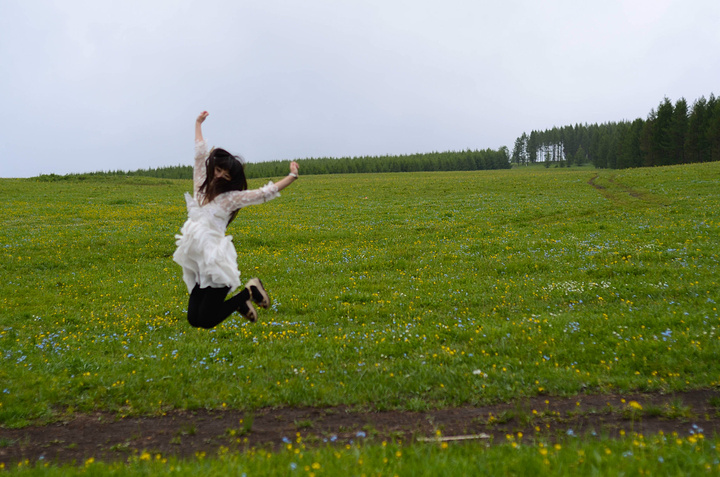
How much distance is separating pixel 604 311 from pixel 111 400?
1009 cm

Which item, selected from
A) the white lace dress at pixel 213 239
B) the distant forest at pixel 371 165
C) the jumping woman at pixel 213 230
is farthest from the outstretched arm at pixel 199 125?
the distant forest at pixel 371 165

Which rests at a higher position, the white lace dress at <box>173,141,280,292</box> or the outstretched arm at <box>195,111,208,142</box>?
the outstretched arm at <box>195,111,208,142</box>

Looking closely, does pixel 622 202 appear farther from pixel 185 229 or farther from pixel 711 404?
pixel 185 229

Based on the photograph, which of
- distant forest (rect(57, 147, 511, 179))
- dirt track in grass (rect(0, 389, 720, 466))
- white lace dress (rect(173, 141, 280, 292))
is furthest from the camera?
distant forest (rect(57, 147, 511, 179))

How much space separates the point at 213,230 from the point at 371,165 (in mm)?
150691

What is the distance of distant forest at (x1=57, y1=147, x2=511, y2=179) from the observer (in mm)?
145500

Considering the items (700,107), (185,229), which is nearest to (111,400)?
(185,229)

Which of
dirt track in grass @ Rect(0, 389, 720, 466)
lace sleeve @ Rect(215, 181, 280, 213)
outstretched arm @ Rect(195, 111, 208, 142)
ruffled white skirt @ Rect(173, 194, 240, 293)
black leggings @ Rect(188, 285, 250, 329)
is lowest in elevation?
dirt track in grass @ Rect(0, 389, 720, 466)

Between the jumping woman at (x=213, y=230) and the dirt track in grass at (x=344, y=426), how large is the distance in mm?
1527

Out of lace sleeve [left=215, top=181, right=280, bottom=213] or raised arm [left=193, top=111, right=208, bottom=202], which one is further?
raised arm [left=193, top=111, right=208, bottom=202]

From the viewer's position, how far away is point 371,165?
15500 centimetres

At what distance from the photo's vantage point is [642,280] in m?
12.3

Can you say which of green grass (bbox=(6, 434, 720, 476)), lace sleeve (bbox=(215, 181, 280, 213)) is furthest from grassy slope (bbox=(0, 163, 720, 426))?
lace sleeve (bbox=(215, 181, 280, 213))

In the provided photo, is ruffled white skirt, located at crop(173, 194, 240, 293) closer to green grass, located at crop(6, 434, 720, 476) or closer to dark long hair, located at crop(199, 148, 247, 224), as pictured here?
dark long hair, located at crop(199, 148, 247, 224)
